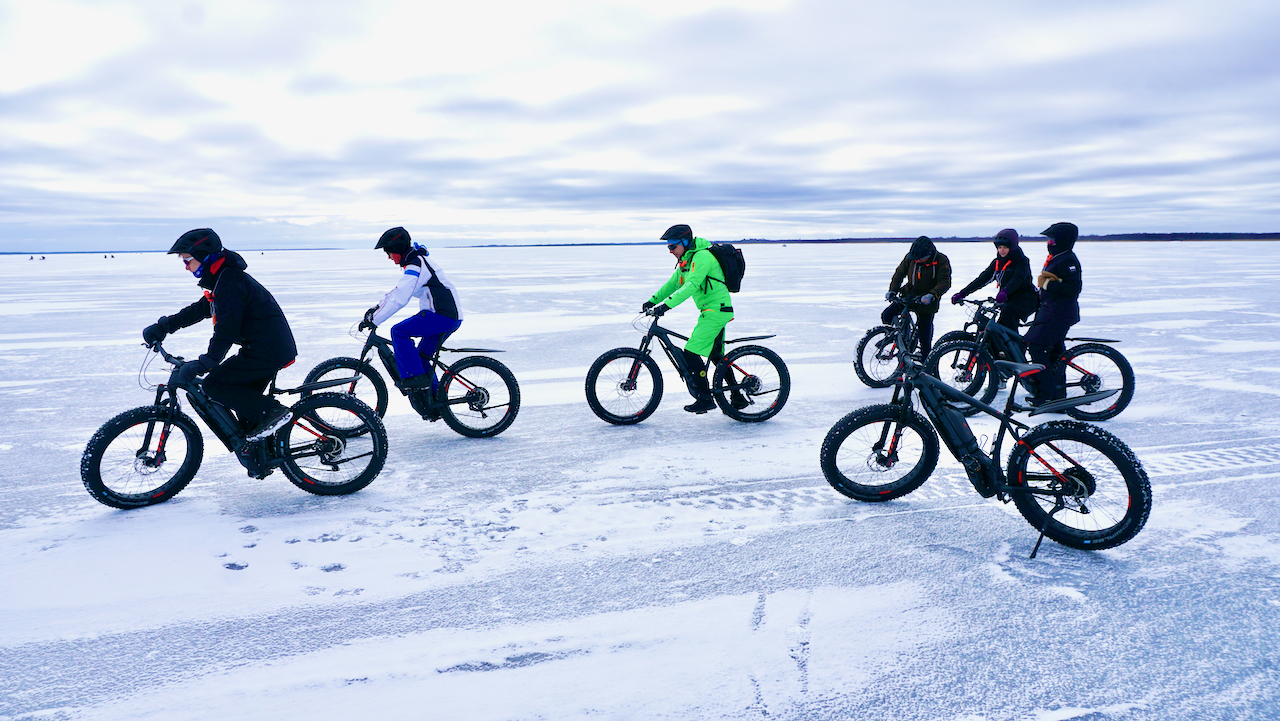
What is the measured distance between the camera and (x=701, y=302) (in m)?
7.17

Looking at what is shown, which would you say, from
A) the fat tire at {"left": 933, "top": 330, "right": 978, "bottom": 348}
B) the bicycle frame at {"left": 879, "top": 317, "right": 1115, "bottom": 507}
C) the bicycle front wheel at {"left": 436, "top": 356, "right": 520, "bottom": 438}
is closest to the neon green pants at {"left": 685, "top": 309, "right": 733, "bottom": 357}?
the bicycle front wheel at {"left": 436, "top": 356, "right": 520, "bottom": 438}

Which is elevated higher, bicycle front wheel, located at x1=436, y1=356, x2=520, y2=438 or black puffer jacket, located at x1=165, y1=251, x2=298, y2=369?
black puffer jacket, located at x1=165, y1=251, x2=298, y2=369

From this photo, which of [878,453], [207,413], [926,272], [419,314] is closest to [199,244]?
[207,413]

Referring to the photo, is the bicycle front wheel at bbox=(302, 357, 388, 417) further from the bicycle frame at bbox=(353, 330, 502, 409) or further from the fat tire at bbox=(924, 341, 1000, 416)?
the fat tire at bbox=(924, 341, 1000, 416)

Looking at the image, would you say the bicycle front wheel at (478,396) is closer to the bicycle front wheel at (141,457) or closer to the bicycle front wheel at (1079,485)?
the bicycle front wheel at (141,457)

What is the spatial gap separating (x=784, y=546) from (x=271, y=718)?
8.81 ft

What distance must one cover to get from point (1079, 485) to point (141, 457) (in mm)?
5891

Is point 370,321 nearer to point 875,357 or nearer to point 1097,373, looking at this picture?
point 875,357

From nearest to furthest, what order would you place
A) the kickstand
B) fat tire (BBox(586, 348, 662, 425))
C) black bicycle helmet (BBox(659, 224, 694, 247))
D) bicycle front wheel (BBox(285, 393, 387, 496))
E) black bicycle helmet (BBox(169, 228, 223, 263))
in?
the kickstand < black bicycle helmet (BBox(169, 228, 223, 263)) < bicycle front wheel (BBox(285, 393, 387, 496)) < black bicycle helmet (BBox(659, 224, 694, 247)) < fat tire (BBox(586, 348, 662, 425))

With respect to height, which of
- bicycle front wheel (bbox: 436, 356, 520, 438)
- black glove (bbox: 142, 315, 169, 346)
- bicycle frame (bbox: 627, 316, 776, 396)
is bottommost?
bicycle front wheel (bbox: 436, 356, 520, 438)

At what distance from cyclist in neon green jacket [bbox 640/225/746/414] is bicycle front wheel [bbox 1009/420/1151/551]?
3339mm

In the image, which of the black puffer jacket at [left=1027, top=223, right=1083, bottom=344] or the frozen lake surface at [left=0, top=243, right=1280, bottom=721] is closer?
the frozen lake surface at [left=0, top=243, right=1280, bottom=721]

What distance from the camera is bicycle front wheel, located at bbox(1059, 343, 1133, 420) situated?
24.2 feet

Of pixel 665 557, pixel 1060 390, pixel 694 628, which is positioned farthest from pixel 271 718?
pixel 1060 390
